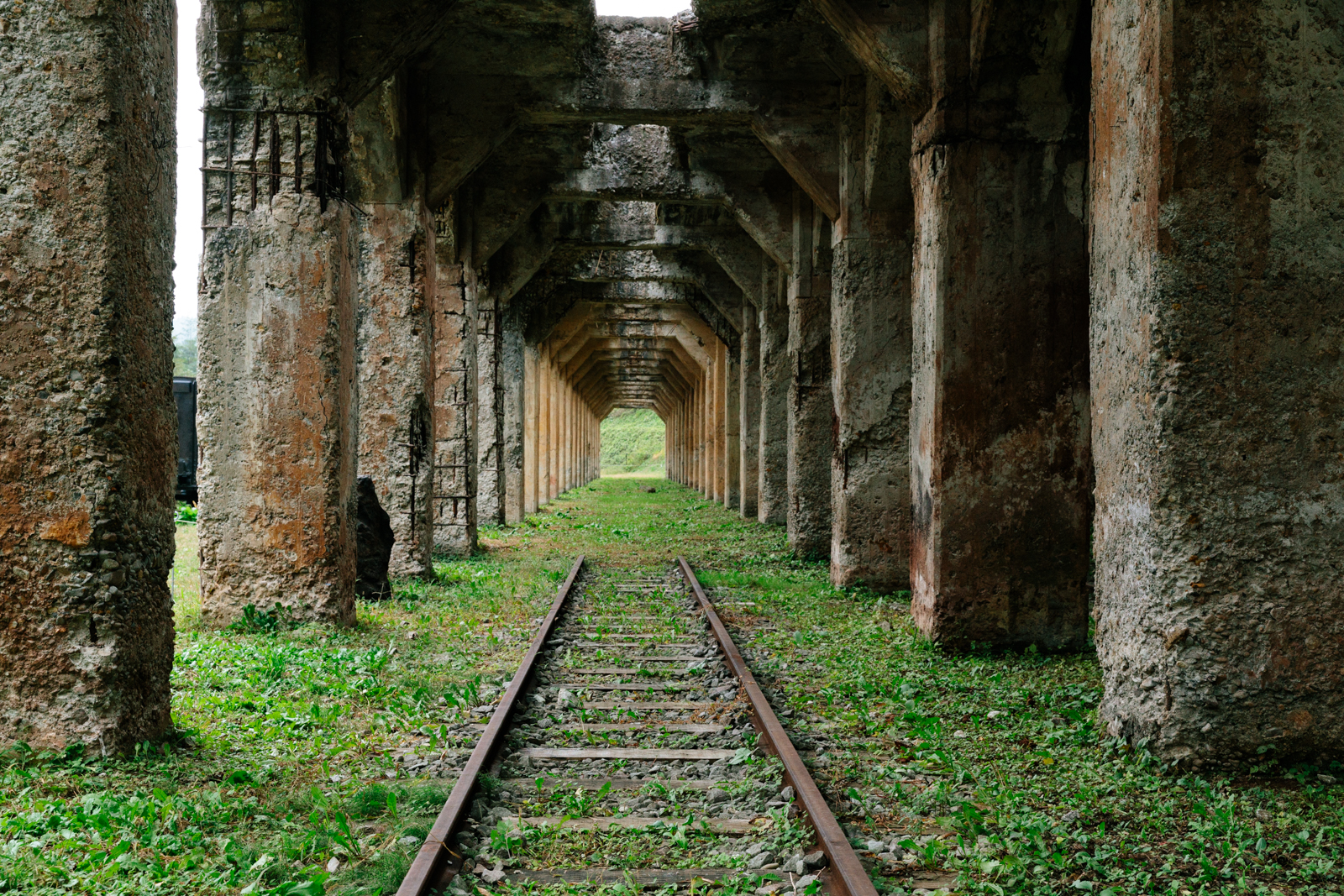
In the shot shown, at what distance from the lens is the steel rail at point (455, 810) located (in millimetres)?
3244

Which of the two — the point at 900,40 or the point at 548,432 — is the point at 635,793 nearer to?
the point at 900,40

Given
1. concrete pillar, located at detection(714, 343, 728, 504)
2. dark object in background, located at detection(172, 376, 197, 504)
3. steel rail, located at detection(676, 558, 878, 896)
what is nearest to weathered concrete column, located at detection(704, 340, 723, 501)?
concrete pillar, located at detection(714, 343, 728, 504)

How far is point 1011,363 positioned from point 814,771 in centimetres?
372

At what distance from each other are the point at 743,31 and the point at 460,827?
8547 millimetres

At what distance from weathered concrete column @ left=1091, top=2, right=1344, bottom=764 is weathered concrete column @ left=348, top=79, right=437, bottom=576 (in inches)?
319

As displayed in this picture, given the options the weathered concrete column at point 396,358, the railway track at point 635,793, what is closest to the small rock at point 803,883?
the railway track at point 635,793

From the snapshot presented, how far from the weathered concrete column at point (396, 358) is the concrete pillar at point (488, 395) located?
186 inches

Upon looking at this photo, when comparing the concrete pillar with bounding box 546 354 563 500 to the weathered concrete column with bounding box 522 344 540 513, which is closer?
the weathered concrete column with bounding box 522 344 540 513

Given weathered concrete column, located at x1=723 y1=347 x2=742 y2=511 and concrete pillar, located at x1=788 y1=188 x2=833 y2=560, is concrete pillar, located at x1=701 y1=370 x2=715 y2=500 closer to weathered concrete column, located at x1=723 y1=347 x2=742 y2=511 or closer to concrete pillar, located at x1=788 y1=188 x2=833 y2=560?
weathered concrete column, located at x1=723 y1=347 x2=742 y2=511

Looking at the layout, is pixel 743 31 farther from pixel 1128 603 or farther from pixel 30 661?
pixel 30 661

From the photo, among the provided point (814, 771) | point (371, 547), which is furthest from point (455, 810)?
point (371, 547)

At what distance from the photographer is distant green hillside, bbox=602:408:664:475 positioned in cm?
7794

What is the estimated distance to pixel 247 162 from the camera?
762cm

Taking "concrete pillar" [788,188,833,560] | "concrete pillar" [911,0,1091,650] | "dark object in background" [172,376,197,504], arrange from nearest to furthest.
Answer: "concrete pillar" [911,0,1091,650] → "concrete pillar" [788,188,833,560] → "dark object in background" [172,376,197,504]
